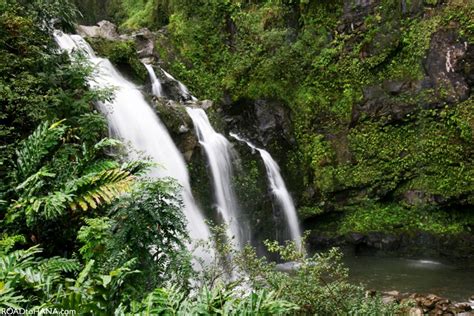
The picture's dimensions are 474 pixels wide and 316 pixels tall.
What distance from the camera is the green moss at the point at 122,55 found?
38.8ft

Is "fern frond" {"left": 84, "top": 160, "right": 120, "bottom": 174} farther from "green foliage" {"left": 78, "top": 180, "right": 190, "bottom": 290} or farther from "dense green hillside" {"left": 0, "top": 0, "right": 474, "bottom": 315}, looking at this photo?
"green foliage" {"left": 78, "top": 180, "right": 190, "bottom": 290}

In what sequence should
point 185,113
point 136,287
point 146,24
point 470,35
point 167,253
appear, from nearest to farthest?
point 136,287
point 167,253
point 185,113
point 470,35
point 146,24

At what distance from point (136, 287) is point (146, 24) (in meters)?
17.3

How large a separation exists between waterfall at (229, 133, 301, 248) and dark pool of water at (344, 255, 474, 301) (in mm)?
1726

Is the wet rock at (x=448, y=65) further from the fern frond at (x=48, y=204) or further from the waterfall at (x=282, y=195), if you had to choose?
the fern frond at (x=48, y=204)

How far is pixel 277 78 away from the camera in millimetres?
13945

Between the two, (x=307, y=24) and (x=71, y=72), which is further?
(x=307, y=24)

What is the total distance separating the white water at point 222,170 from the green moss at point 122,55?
2.14 metres

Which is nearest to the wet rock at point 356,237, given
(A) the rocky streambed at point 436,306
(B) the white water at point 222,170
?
(B) the white water at point 222,170

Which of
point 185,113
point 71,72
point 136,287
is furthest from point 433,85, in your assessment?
point 136,287

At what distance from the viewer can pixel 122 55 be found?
11.8m

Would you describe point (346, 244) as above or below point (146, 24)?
below

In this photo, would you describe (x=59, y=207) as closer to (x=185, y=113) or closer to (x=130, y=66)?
(x=185, y=113)

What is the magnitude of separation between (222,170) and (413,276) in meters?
5.47
